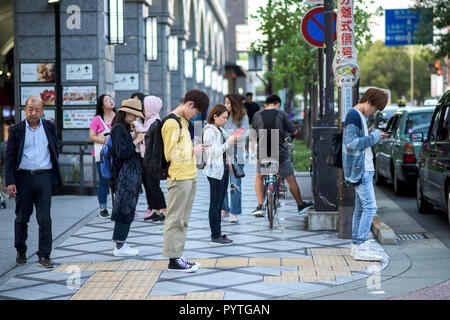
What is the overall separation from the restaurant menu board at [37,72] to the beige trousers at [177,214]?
10.1m

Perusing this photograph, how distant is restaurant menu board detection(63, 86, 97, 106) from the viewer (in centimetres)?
1670

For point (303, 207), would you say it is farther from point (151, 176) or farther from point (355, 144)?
point (355, 144)

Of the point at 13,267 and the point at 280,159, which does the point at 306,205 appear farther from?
the point at 13,267

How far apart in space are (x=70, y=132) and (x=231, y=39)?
82.5 metres

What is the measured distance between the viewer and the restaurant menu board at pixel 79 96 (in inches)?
658

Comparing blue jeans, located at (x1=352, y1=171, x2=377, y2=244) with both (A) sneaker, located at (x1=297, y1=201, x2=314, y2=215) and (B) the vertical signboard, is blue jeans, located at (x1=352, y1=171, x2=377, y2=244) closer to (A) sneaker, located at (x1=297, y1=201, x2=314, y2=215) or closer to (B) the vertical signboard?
(B) the vertical signboard

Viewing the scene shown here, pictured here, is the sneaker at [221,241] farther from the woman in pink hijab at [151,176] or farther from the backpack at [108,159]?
the woman in pink hijab at [151,176]

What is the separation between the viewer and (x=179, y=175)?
24.2 ft

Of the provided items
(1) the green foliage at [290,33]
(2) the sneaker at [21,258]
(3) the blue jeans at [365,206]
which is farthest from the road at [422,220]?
(1) the green foliage at [290,33]

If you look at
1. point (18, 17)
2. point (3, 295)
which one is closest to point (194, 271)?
point (3, 295)

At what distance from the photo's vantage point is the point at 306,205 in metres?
11.5

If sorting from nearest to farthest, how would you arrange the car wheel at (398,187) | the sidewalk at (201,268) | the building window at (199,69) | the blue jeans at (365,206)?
the sidewalk at (201,268) < the blue jeans at (365,206) < the car wheel at (398,187) < the building window at (199,69)

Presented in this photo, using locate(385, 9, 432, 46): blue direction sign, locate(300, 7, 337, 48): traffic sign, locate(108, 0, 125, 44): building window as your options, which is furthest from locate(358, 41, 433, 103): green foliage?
locate(300, 7, 337, 48): traffic sign

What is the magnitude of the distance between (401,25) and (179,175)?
28333mm
